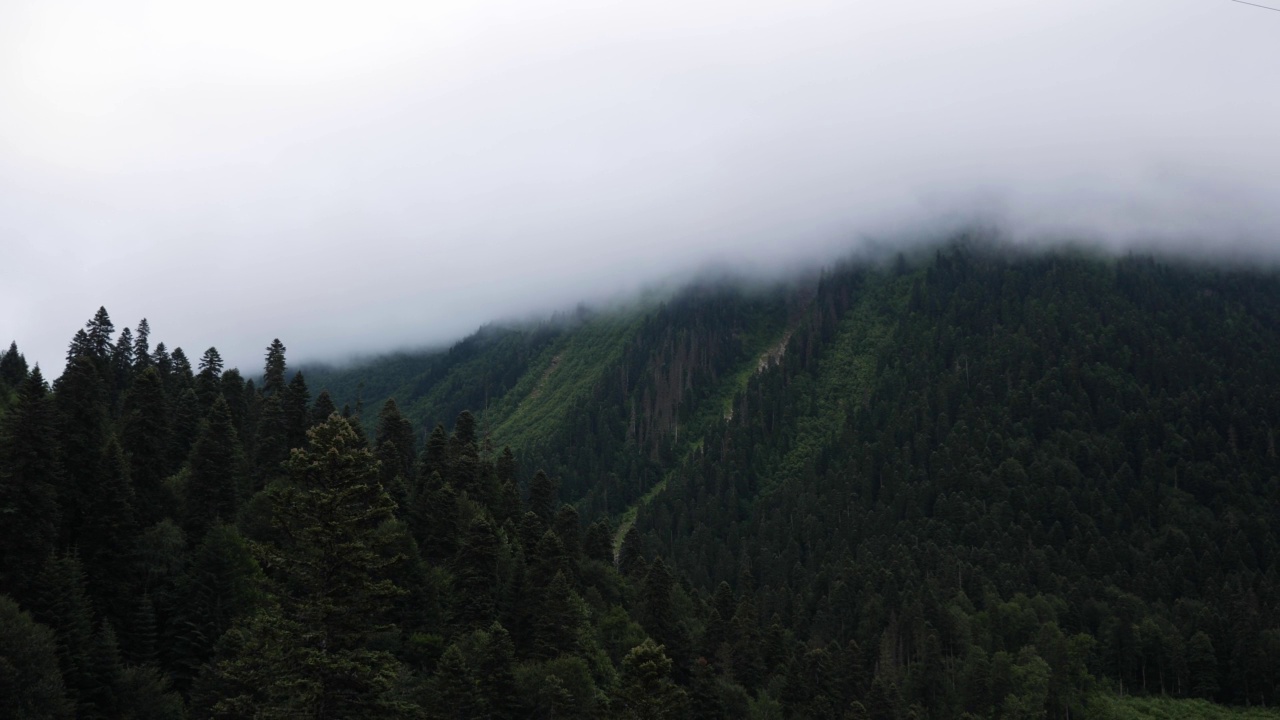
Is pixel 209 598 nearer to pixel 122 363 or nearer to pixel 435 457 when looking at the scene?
pixel 435 457

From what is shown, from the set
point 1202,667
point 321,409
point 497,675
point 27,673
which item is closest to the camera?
point 27,673

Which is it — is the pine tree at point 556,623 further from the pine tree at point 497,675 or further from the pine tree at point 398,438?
the pine tree at point 398,438

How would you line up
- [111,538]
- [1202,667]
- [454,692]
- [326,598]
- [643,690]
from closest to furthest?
1. [326,598]
2. [643,690]
3. [454,692]
4. [111,538]
5. [1202,667]

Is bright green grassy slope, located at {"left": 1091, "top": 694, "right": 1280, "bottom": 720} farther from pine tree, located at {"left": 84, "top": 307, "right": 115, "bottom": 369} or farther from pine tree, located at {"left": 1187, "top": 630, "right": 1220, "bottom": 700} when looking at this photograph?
pine tree, located at {"left": 84, "top": 307, "right": 115, "bottom": 369}

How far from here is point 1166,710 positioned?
5551 inches

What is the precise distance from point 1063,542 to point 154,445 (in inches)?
7352

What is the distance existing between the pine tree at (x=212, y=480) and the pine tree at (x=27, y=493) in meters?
14.2

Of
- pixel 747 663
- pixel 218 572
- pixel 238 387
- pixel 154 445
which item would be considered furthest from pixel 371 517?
pixel 238 387

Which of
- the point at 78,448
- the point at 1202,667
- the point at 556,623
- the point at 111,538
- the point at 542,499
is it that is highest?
the point at 78,448

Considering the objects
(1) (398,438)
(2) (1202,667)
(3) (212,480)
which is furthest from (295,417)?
(2) (1202,667)

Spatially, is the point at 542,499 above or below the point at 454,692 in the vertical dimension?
above

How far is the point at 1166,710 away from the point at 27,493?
157 m

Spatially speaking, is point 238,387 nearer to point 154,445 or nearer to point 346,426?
point 154,445

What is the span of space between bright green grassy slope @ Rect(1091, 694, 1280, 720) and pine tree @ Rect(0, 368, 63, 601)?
140 m
